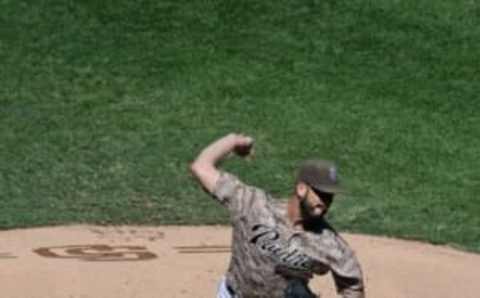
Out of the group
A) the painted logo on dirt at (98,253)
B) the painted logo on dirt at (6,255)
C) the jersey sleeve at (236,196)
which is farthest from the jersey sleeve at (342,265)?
the painted logo on dirt at (6,255)

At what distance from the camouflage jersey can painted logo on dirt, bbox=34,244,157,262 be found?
425cm

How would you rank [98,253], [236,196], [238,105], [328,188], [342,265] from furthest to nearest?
[238,105] < [98,253] < [236,196] < [342,265] < [328,188]

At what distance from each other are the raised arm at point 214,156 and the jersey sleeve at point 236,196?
37 mm

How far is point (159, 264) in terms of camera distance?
35.9 feet

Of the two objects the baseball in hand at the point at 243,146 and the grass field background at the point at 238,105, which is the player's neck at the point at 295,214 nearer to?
the baseball in hand at the point at 243,146

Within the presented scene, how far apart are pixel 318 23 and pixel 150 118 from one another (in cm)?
417

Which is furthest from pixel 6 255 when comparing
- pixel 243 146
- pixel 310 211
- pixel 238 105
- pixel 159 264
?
pixel 238 105

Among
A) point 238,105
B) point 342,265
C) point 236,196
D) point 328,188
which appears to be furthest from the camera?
point 238,105

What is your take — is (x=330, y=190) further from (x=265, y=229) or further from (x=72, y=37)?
(x=72, y=37)

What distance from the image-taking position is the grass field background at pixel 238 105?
13461mm

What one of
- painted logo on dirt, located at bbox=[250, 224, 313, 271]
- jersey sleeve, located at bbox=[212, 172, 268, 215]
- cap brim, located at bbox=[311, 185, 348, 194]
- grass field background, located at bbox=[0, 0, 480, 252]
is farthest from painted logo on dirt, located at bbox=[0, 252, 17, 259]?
cap brim, located at bbox=[311, 185, 348, 194]

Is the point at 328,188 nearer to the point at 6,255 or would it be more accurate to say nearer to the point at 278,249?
the point at 278,249

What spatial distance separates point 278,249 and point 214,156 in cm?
57

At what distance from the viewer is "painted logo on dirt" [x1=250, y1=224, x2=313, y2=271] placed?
22.0 feet
